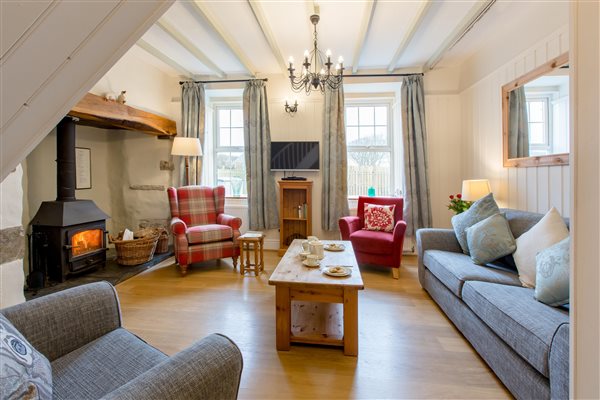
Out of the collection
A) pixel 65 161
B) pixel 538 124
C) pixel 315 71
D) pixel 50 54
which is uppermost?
pixel 315 71

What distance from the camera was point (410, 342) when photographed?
6.15 feet

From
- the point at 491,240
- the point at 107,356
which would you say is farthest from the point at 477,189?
the point at 107,356

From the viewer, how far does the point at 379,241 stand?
311 cm

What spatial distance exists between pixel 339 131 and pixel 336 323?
108 inches

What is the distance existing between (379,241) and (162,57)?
11.7 ft

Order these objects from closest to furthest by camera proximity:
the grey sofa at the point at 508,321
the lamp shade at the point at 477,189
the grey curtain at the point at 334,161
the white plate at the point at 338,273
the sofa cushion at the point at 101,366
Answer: the sofa cushion at the point at 101,366 → the grey sofa at the point at 508,321 → the white plate at the point at 338,273 → the lamp shade at the point at 477,189 → the grey curtain at the point at 334,161

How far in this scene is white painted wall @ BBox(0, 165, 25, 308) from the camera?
71.2 inches

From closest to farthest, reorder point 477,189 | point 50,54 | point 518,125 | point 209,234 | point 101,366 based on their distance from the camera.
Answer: point 50,54
point 101,366
point 518,125
point 477,189
point 209,234

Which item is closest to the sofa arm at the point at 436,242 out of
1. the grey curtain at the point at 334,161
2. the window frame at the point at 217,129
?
the grey curtain at the point at 334,161

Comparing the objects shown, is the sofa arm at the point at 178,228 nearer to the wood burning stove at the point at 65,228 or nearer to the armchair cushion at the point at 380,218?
the wood burning stove at the point at 65,228

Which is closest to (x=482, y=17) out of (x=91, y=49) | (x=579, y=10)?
(x=579, y=10)

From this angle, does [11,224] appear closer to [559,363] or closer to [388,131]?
[559,363]

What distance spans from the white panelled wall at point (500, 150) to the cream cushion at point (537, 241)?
0.56m

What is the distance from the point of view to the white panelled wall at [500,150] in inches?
88.9
